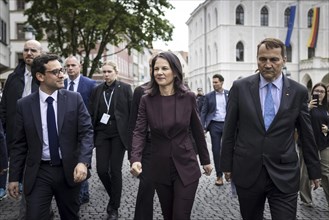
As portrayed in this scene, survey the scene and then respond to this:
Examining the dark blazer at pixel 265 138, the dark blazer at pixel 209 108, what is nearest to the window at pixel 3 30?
the dark blazer at pixel 209 108

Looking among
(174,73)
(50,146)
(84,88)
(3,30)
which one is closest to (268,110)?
(174,73)

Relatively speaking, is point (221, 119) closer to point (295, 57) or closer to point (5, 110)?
point (5, 110)

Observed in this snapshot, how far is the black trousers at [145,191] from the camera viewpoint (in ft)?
17.8

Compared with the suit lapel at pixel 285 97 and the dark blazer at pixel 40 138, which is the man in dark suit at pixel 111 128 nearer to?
the dark blazer at pixel 40 138

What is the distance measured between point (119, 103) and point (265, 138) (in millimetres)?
3211

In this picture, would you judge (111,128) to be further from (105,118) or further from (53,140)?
(53,140)

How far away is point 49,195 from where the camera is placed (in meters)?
4.36

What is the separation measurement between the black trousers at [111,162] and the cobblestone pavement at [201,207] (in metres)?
0.36

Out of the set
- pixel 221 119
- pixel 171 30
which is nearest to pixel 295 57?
Result: pixel 171 30

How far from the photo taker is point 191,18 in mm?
77438

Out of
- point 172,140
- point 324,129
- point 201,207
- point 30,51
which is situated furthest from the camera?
point 201,207

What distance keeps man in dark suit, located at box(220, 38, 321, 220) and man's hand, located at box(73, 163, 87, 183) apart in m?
1.33

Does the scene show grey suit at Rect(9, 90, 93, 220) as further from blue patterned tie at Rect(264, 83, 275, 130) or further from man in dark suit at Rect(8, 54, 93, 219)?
blue patterned tie at Rect(264, 83, 275, 130)

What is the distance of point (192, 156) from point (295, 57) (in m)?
58.8
